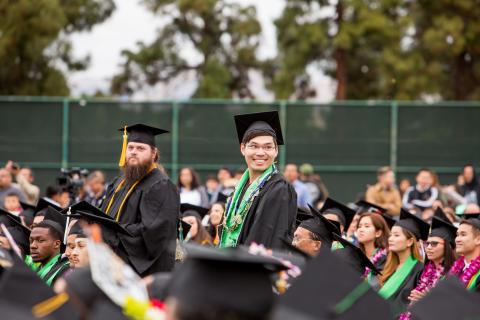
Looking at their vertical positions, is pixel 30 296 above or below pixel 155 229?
above

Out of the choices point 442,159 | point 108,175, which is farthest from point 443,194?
point 108,175

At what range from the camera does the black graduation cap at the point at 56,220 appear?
834 cm

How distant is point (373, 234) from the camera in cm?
920

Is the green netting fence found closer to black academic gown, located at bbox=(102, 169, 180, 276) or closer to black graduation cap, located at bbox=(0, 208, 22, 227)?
black graduation cap, located at bbox=(0, 208, 22, 227)

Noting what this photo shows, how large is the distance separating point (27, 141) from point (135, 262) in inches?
538

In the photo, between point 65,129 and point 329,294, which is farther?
point 65,129

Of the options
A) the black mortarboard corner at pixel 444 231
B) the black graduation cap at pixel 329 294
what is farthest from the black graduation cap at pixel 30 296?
the black mortarboard corner at pixel 444 231

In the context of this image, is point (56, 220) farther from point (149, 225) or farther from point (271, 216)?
point (271, 216)

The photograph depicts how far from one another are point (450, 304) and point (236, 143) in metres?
16.2

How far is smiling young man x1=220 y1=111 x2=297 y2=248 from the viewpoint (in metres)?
6.52

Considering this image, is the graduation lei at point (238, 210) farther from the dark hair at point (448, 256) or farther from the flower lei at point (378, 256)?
the flower lei at point (378, 256)

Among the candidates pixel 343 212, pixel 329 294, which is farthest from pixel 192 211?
pixel 329 294

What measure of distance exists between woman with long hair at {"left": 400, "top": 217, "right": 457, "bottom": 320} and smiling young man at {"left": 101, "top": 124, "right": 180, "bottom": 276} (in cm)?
212

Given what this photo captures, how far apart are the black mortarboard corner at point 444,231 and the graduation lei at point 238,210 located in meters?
2.12
